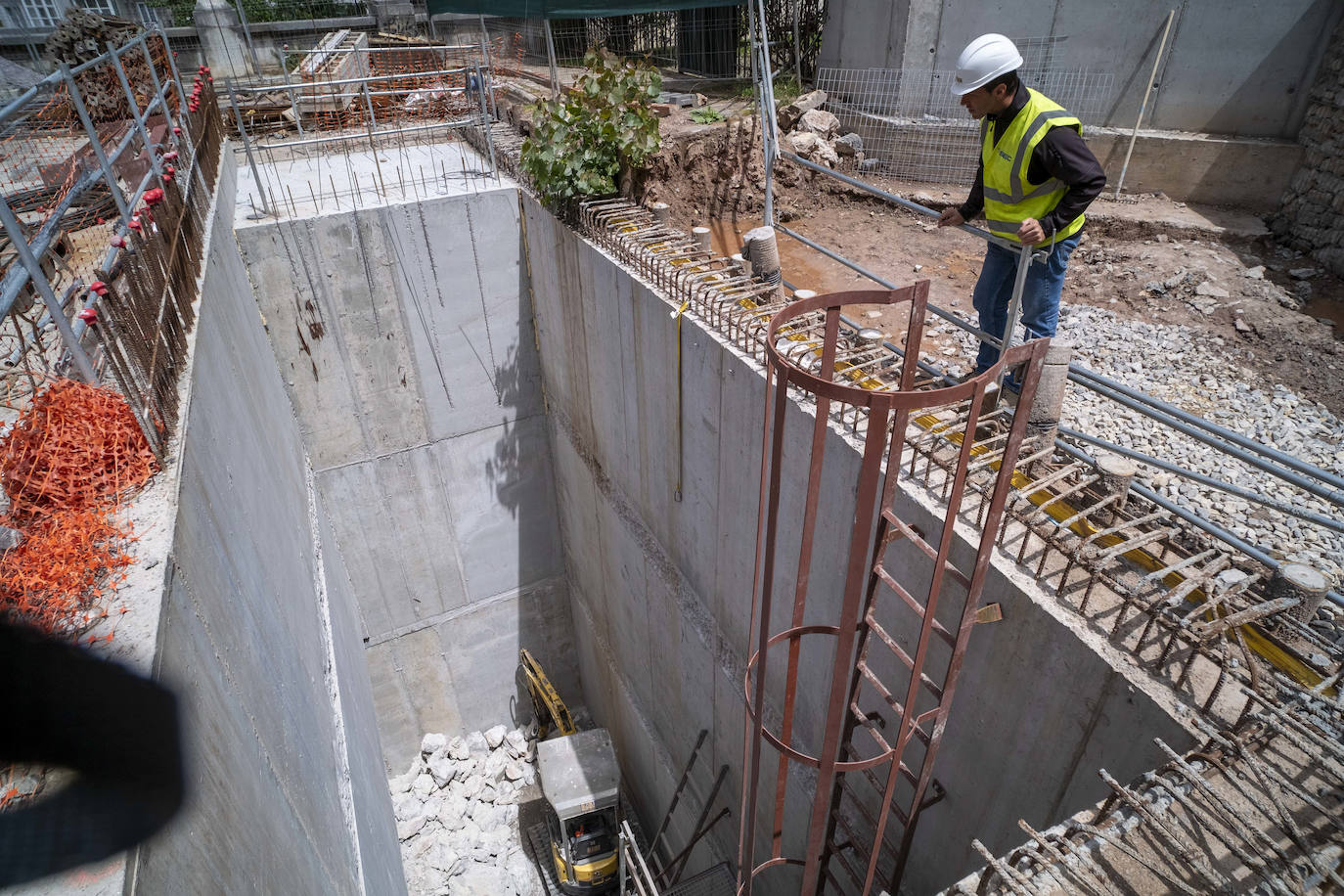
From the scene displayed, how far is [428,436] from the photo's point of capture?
9.59 metres

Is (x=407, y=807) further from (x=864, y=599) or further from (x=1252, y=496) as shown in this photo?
(x=1252, y=496)

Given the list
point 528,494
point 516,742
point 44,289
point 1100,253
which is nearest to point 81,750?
point 44,289

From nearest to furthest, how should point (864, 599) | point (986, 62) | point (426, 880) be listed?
point (864, 599)
point (986, 62)
point (426, 880)

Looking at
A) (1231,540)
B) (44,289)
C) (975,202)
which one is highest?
(44,289)

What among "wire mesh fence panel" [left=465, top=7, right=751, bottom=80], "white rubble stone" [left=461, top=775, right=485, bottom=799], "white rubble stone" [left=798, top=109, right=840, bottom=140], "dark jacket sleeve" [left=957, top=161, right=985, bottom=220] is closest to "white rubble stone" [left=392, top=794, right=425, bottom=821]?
"white rubble stone" [left=461, top=775, right=485, bottom=799]

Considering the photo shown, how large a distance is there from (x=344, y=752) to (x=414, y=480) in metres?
4.74

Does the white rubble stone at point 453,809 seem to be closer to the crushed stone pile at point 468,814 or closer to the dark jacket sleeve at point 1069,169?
the crushed stone pile at point 468,814

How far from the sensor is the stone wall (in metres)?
8.38

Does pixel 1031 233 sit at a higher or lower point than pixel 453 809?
higher

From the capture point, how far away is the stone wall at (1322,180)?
8.38 meters

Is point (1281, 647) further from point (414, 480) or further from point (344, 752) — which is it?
point (414, 480)

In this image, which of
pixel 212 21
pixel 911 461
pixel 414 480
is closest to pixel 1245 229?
pixel 911 461

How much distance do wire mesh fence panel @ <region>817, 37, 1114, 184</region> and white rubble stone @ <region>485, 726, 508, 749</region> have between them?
10519mm

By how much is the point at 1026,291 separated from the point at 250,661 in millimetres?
4731
